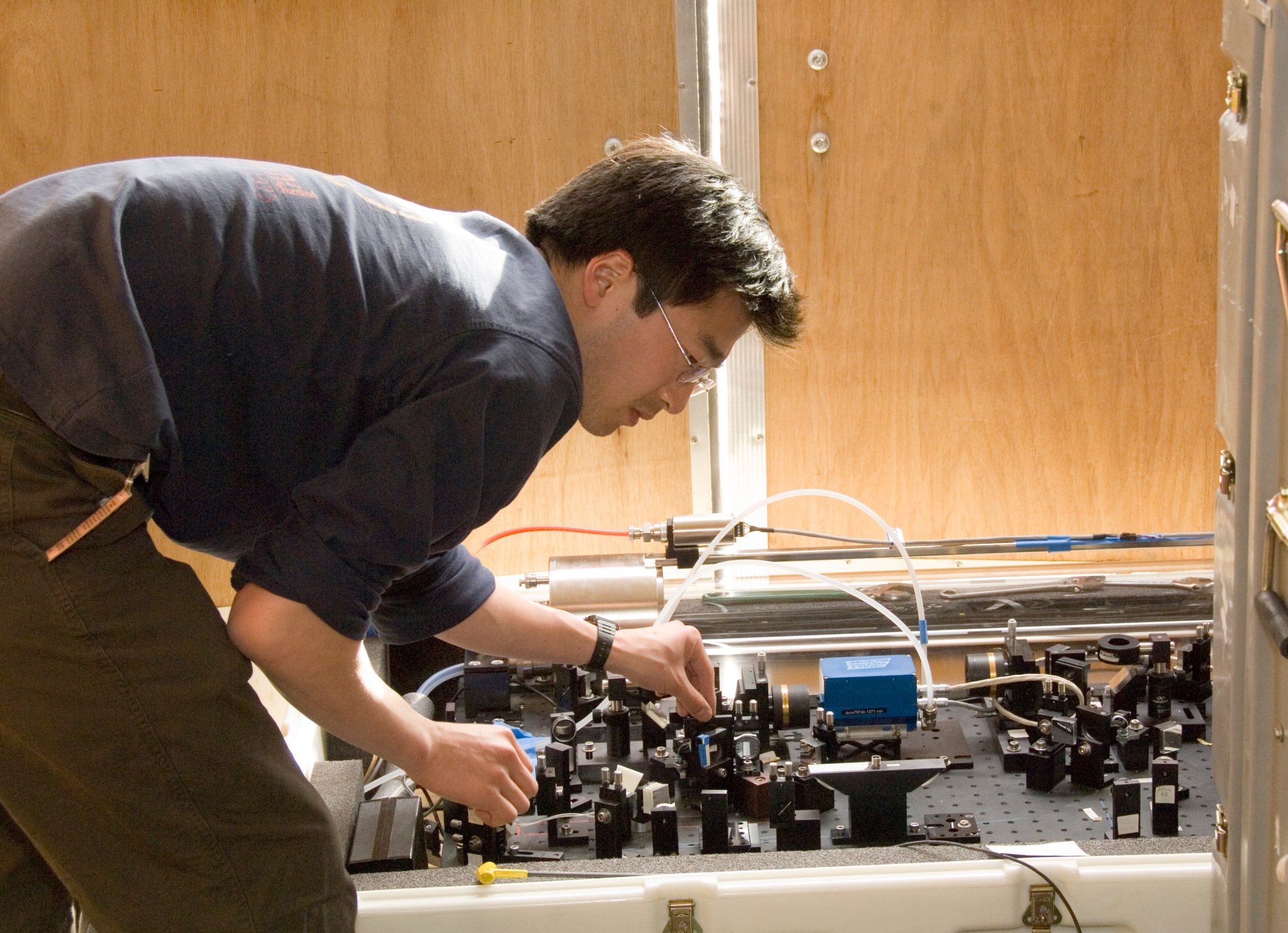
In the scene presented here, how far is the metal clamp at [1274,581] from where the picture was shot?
2.81ft

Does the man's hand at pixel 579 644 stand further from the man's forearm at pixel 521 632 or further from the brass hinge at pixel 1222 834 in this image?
the brass hinge at pixel 1222 834

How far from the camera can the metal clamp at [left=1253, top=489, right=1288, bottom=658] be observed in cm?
86

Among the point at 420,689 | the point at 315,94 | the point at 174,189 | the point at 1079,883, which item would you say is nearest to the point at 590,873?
the point at 1079,883

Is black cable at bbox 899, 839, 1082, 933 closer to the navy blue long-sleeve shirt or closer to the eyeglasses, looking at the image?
the eyeglasses

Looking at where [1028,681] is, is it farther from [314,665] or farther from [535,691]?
[314,665]

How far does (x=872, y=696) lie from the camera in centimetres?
167

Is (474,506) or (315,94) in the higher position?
(315,94)

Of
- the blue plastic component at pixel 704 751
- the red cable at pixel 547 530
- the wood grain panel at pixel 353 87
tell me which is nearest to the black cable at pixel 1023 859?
the blue plastic component at pixel 704 751

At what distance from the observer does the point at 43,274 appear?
91cm

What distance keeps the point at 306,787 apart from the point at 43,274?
1.63 ft

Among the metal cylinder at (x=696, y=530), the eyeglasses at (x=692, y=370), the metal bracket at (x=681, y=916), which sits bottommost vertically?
the metal bracket at (x=681, y=916)

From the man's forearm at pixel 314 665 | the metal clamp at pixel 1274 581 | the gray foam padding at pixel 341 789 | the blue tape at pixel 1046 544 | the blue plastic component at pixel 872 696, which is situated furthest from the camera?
the blue tape at pixel 1046 544

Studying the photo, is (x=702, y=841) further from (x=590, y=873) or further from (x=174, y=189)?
(x=174, y=189)

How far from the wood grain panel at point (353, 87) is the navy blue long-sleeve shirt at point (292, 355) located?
1.30 m
